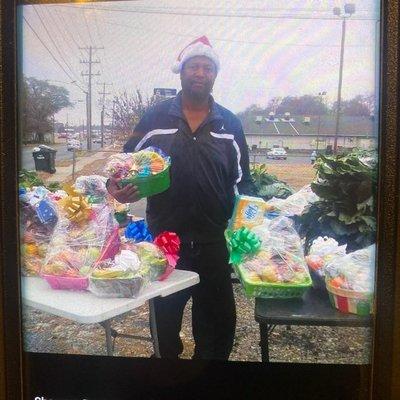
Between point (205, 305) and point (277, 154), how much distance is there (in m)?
0.58

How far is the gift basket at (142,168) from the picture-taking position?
5.14 ft

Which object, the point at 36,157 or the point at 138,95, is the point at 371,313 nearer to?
the point at 138,95

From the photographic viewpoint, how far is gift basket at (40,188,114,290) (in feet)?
5.20

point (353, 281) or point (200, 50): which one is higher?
point (200, 50)

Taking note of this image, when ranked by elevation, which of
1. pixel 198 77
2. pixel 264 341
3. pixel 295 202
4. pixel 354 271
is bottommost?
pixel 264 341

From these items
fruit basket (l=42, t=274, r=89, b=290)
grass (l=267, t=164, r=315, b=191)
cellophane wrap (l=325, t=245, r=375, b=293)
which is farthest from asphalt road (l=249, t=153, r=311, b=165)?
fruit basket (l=42, t=274, r=89, b=290)

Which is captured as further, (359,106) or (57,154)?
(57,154)

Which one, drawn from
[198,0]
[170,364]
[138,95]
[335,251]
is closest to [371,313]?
[335,251]

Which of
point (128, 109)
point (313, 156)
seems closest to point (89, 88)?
point (128, 109)

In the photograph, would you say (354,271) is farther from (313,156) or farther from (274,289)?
(313,156)

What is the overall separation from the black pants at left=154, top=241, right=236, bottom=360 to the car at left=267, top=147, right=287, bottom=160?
333 mm

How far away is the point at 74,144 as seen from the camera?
1587 millimetres

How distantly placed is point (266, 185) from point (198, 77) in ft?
1.37

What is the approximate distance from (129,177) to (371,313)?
89 cm
